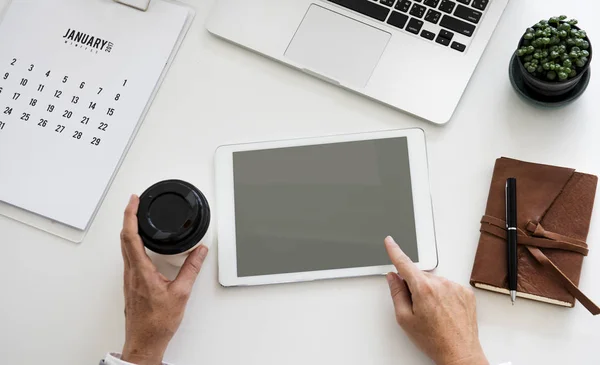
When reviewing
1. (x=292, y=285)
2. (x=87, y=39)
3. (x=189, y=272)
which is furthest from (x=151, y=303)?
(x=87, y=39)

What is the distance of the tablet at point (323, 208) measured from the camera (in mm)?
821

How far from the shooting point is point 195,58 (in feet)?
3.07

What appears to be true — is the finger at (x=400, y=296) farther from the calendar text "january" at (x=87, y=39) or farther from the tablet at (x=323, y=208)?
the calendar text "january" at (x=87, y=39)

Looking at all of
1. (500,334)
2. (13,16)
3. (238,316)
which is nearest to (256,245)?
(238,316)

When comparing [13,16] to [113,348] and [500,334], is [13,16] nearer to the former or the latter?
[113,348]

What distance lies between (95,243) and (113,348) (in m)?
0.15

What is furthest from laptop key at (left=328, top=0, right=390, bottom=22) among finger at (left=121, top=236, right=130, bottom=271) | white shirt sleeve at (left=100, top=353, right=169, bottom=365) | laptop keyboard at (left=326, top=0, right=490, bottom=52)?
white shirt sleeve at (left=100, top=353, right=169, bottom=365)

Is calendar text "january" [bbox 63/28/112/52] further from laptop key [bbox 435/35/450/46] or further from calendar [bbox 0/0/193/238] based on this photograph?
laptop key [bbox 435/35/450/46]

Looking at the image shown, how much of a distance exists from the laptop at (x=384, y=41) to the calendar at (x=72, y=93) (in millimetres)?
128

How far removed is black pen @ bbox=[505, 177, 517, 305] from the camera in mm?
781

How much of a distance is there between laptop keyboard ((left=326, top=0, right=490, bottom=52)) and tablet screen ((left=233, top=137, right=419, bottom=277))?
0.15 metres

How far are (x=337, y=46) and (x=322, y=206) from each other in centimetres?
23

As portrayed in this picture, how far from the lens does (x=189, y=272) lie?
811mm

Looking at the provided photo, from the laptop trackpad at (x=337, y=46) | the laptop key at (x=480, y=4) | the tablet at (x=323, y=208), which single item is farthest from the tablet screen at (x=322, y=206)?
the laptop key at (x=480, y=4)
